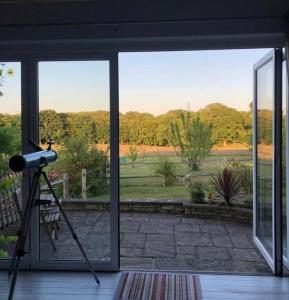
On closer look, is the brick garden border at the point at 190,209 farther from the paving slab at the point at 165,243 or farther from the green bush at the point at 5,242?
the green bush at the point at 5,242

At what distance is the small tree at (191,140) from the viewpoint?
6809 mm

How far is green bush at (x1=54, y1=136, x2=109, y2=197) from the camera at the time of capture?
3.42 metres

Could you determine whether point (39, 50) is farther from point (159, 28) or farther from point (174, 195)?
point (174, 195)

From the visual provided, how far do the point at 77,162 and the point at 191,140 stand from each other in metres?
3.76

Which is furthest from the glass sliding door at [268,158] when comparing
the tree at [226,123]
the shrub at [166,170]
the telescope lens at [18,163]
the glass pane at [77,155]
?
the shrub at [166,170]

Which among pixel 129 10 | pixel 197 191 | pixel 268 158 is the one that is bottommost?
pixel 197 191

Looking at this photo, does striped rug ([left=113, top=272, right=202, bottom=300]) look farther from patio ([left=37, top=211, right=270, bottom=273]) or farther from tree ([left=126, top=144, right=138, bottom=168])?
tree ([left=126, top=144, right=138, bottom=168])

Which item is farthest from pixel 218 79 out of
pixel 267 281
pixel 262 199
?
pixel 267 281

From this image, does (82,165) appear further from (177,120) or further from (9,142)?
(177,120)

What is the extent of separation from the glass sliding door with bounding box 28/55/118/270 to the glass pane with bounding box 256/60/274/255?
1.54 metres

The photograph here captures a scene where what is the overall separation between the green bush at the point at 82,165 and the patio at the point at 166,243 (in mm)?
235

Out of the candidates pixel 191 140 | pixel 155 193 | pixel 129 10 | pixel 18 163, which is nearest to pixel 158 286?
pixel 18 163

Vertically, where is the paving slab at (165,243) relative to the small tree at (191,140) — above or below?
below

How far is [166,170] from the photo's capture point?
7262mm
